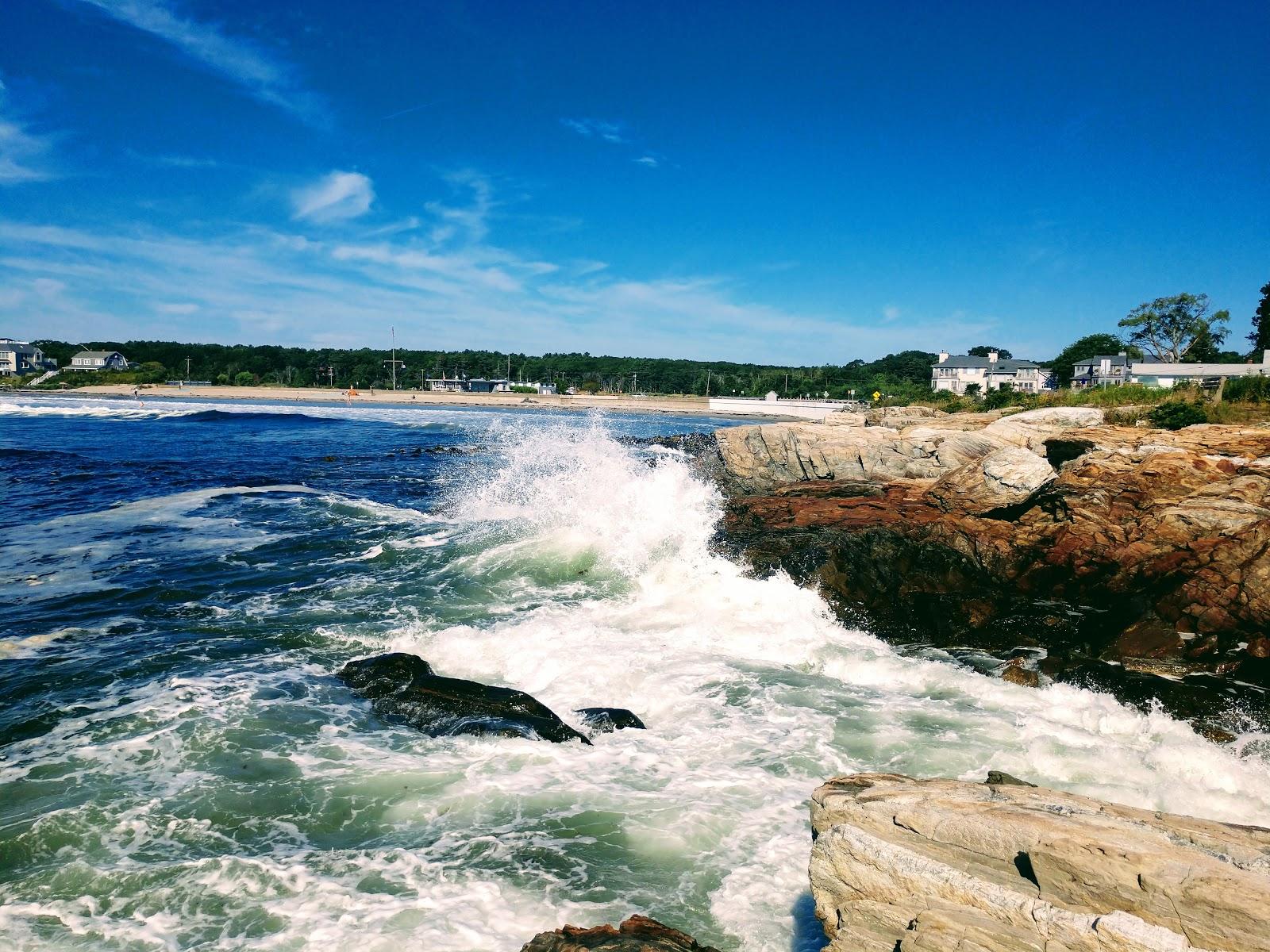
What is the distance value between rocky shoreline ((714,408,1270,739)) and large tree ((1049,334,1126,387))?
271 feet

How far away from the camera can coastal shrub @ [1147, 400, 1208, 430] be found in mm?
20375

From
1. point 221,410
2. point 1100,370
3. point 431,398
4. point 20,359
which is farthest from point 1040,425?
point 20,359

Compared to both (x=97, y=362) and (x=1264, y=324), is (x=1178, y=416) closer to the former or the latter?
(x=1264, y=324)

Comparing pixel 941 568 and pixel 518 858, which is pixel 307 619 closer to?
pixel 518 858

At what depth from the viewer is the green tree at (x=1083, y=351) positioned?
8844 cm

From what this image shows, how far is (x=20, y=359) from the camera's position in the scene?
5551 inches

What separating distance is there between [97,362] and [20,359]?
23.8 meters

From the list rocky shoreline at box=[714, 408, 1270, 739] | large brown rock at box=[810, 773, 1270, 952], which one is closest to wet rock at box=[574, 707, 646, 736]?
large brown rock at box=[810, 773, 1270, 952]

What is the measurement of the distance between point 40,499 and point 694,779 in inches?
942

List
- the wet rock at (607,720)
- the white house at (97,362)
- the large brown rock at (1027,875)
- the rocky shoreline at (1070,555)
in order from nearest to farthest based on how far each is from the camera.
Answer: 1. the large brown rock at (1027,875)
2. the wet rock at (607,720)
3. the rocky shoreline at (1070,555)
4. the white house at (97,362)

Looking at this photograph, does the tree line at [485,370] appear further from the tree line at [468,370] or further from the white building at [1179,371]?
the white building at [1179,371]

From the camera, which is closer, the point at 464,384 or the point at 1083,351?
the point at 1083,351

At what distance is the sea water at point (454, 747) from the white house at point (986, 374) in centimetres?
8946

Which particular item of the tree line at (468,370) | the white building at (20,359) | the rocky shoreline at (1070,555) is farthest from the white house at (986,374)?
the white building at (20,359)
